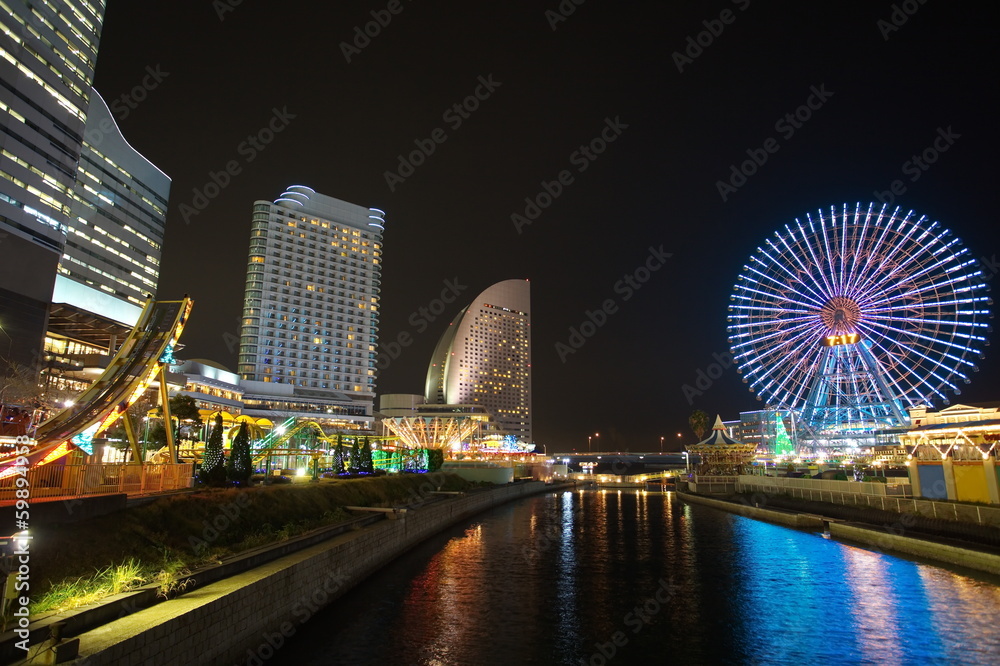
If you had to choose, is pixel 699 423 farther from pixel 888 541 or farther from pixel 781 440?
pixel 888 541

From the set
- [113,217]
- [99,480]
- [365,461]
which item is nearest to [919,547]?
[99,480]

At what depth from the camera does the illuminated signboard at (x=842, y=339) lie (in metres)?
65.3

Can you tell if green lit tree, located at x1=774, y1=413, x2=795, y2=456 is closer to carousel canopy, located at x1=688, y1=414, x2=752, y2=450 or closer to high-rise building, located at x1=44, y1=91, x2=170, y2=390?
carousel canopy, located at x1=688, y1=414, x2=752, y2=450

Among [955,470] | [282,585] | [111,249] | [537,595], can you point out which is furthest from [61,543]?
[111,249]

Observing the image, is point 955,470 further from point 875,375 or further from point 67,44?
point 67,44

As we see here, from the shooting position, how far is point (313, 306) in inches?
5886

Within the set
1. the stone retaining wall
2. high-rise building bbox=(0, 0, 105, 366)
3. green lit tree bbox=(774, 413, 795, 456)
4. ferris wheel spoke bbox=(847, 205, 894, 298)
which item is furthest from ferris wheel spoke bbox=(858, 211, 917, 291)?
high-rise building bbox=(0, 0, 105, 366)

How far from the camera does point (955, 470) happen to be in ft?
115

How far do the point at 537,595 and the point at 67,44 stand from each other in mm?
81109

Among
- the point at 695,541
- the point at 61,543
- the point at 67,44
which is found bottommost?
the point at 695,541

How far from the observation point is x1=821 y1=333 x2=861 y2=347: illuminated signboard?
65312 mm

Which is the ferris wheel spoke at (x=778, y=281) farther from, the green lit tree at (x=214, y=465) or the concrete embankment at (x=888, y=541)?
the green lit tree at (x=214, y=465)

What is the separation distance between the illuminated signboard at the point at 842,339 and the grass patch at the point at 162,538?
59237mm

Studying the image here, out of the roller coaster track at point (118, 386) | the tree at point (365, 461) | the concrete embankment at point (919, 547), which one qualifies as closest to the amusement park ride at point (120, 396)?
the roller coaster track at point (118, 386)
